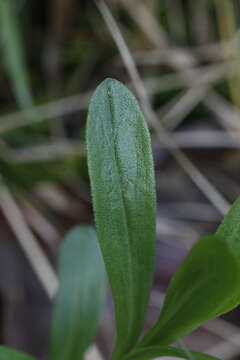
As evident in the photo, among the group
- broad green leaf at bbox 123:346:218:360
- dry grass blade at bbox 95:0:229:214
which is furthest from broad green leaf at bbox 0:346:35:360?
dry grass blade at bbox 95:0:229:214

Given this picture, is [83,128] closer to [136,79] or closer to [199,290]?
[136,79]

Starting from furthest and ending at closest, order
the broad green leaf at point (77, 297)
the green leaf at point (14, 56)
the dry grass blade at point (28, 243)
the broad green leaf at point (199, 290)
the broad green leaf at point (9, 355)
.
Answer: the green leaf at point (14, 56) → the dry grass blade at point (28, 243) → the broad green leaf at point (77, 297) → the broad green leaf at point (9, 355) → the broad green leaf at point (199, 290)

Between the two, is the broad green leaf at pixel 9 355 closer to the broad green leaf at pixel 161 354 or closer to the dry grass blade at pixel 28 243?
the broad green leaf at pixel 161 354

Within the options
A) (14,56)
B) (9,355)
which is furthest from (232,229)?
(14,56)

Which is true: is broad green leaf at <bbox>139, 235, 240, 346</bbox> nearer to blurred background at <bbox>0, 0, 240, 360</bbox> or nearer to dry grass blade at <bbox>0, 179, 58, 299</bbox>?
blurred background at <bbox>0, 0, 240, 360</bbox>

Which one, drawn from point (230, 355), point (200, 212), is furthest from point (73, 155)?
point (230, 355)

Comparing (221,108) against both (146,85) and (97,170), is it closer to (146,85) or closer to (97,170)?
(146,85)

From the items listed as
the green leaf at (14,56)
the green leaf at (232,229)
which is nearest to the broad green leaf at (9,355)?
the green leaf at (232,229)
